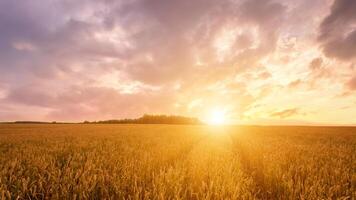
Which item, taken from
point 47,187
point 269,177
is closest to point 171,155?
point 269,177

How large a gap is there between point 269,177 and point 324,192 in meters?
1.09

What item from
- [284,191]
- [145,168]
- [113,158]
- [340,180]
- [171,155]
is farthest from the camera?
[171,155]

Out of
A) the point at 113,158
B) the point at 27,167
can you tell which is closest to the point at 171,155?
the point at 113,158

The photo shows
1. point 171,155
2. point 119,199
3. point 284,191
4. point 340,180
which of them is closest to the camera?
point 119,199

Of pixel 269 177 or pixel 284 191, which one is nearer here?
pixel 284 191

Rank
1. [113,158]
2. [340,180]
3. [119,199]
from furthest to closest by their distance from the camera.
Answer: [113,158] < [340,180] < [119,199]

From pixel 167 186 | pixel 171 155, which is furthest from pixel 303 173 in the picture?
pixel 171 155

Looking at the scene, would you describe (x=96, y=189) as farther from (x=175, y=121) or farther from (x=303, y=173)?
(x=175, y=121)

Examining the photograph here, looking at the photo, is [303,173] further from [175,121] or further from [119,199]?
[175,121]

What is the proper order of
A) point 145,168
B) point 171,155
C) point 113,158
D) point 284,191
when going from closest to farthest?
1. point 284,191
2. point 145,168
3. point 113,158
4. point 171,155

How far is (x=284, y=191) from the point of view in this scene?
3.68m

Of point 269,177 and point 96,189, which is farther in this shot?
point 269,177

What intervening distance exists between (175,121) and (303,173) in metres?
88.0

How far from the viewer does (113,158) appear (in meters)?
6.03
